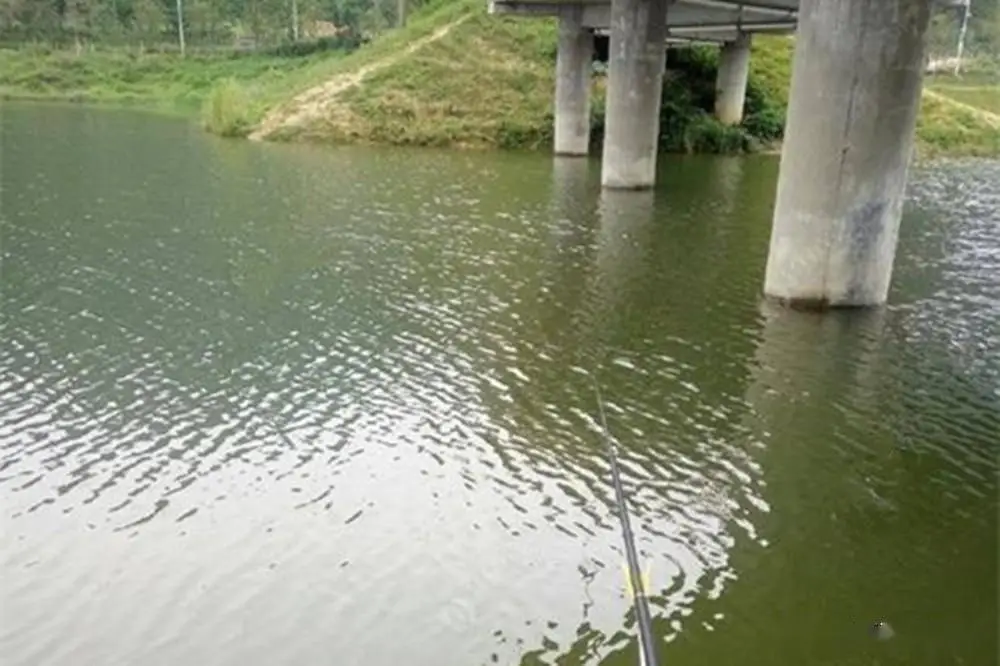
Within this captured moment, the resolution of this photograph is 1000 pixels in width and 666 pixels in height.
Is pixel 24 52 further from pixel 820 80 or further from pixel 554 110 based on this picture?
pixel 820 80

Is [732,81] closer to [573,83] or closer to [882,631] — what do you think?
[573,83]

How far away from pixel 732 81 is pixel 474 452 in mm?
36028

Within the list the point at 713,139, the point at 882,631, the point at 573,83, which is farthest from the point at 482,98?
the point at 882,631

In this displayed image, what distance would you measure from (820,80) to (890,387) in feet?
17.0

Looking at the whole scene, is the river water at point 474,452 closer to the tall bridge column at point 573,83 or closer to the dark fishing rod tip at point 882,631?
the dark fishing rod tip at point 882,631

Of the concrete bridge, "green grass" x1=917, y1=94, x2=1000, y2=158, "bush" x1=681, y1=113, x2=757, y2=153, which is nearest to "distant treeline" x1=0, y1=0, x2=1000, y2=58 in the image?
"green grass" x1=917, y1=94, x2=1000, y2=158

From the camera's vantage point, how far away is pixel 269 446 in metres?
10.4

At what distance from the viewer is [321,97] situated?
4319 centimetres

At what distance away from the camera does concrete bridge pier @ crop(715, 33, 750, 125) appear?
139 feet

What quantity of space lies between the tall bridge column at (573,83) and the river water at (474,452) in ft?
59.5

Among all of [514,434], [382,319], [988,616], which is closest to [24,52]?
[382,319]

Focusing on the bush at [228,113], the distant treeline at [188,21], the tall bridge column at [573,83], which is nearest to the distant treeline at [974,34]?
the distant treeline at [188,21]

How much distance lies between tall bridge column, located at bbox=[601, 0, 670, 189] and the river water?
9.58m

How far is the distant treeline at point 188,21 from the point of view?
82188mm
